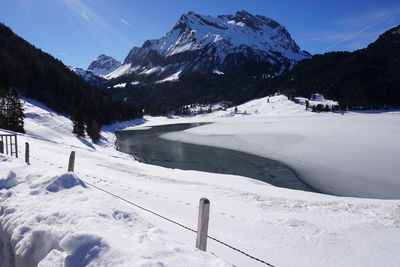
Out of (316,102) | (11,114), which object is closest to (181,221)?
(11,114)

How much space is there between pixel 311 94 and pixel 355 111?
5695cm

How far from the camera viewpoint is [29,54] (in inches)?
3981

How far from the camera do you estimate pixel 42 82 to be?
91562 mm

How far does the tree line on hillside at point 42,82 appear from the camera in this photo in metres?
78.6

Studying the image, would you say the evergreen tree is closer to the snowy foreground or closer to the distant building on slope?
the snowy foreground

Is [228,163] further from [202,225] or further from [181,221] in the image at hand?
[202,225]

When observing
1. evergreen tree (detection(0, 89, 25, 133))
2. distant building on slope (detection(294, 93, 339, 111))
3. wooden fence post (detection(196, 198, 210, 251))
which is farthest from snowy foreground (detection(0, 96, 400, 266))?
distant building on slope (detection(294, 93, 339, 111))

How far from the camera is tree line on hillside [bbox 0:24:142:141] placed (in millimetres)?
78562

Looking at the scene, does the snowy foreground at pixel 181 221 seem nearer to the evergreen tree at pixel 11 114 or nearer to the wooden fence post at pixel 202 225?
the wooden fence post at pixel 202 225

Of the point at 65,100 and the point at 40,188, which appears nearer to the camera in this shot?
the point at 40,188

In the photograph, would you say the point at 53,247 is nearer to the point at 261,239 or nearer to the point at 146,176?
the point at 261,239

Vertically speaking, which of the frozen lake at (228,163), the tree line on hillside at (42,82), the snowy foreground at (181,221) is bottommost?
the frozen lake at (228,163)

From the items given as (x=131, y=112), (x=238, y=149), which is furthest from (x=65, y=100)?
(x=238, y=149)

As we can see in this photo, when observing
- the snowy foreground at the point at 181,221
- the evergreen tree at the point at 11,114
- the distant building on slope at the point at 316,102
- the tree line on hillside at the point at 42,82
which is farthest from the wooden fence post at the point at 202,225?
the distant building on slope at the point at 316,102
